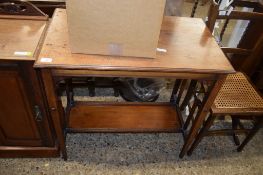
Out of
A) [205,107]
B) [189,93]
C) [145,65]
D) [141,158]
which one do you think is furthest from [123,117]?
[145,65]

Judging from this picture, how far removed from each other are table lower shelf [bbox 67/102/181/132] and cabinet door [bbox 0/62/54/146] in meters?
0.24

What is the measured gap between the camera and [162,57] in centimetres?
109

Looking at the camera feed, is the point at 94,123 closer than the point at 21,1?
No

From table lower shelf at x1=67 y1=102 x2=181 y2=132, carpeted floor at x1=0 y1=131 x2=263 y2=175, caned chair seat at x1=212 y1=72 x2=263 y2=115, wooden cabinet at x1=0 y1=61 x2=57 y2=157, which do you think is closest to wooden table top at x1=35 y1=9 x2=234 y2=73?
wooden cabinet at x1=0 y1=61 x2=57 y2=157

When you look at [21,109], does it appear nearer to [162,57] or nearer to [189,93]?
[162,57]

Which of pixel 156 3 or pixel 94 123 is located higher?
pixel 156 3

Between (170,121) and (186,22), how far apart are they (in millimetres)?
715

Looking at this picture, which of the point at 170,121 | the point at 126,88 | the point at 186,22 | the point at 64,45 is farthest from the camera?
the point at 126,88

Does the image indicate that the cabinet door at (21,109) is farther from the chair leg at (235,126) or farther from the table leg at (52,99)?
the chair leg at (235,126)

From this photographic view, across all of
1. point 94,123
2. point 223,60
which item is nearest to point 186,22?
point 223,60

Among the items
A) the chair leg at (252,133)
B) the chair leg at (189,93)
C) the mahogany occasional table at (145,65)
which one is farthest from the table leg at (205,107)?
the chair leg at (252,133)

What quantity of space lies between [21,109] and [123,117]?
0.71 metres

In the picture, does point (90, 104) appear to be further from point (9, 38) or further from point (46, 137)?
point (9, 38)

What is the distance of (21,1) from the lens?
3.86 ft
